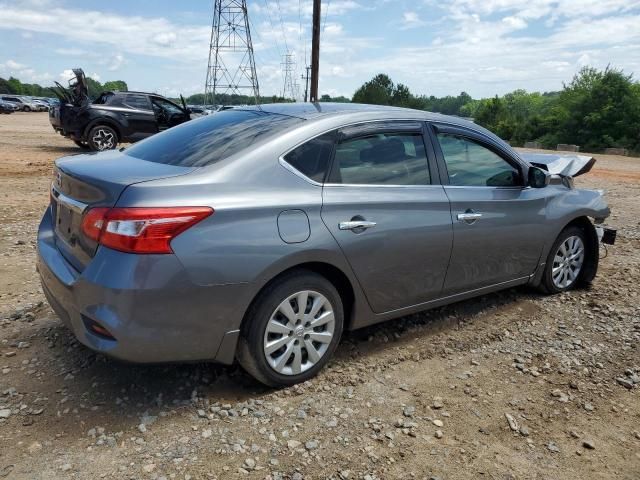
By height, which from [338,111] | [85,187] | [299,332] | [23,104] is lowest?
[299,332]

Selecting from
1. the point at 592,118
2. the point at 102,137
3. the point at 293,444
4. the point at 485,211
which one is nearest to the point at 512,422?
the point at 293,444

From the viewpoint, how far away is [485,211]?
3830 mm

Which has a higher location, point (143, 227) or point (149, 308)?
point (143, 227)

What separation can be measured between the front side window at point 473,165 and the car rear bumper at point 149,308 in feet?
6.12

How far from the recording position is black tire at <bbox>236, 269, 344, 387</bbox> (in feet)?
9.29

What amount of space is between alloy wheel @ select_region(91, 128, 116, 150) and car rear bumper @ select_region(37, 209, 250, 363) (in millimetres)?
11837

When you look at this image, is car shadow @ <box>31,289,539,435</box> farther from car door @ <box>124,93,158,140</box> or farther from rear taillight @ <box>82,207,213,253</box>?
car door @ <box>124,93,158,140</box>

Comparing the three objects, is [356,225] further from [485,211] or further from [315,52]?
[315,52]

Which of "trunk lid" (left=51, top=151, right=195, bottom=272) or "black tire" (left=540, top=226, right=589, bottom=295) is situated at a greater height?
"trunk lid" (left=51, top=151, right=195, bottom=272)

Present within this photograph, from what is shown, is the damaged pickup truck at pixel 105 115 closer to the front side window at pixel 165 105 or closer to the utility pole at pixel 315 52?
the front side window at pixel 165 105

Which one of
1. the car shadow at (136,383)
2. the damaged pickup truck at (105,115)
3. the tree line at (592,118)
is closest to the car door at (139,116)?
the damaged pickup truck at (105,115)

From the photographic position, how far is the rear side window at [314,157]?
119 inches

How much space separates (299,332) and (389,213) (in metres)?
0.92

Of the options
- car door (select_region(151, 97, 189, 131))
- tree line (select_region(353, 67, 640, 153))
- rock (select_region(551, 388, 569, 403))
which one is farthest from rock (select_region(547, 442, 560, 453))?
tree line (select_region(353, 67, 640, 153))
